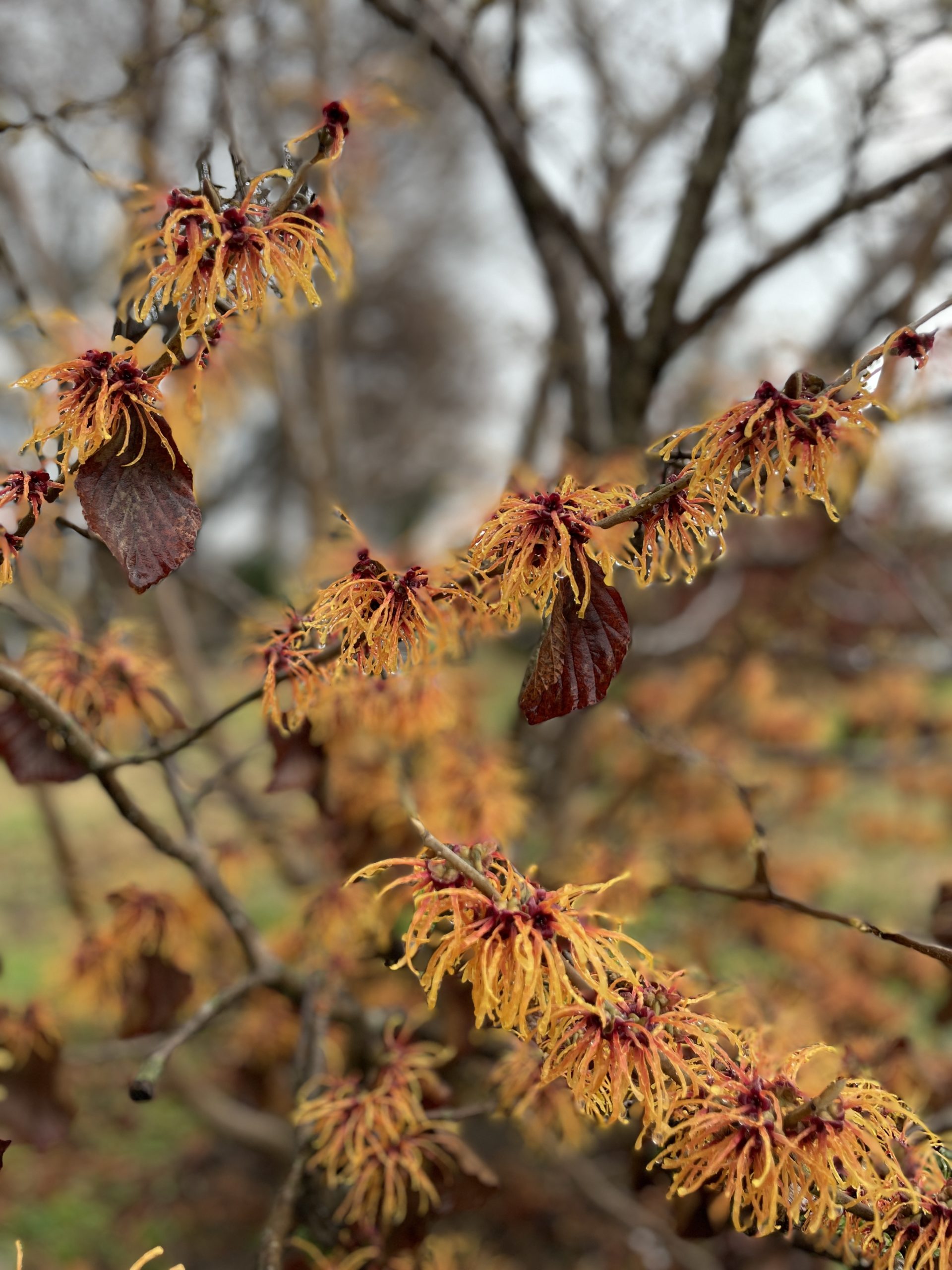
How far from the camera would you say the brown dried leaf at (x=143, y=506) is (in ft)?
2.21

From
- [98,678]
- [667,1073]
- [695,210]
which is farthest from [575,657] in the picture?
[695,210]

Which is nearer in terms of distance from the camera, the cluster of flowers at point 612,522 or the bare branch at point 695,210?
the cluster of flowers at point 612,522

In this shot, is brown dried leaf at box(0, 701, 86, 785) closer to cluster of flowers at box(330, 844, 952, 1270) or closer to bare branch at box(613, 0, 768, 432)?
cluster of flowers at box(330, 844, 952, 1270)

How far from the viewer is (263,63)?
2.56 meters

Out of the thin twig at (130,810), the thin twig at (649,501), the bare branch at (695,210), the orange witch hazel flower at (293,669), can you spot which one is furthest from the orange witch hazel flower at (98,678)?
the bare branch at (695,210)

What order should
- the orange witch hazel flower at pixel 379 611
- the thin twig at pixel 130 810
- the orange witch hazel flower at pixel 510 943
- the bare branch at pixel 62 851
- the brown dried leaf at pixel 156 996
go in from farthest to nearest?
the bare branch at pixel 62 851 → the brown dried leaf at pixel 156 996 → the thin twig at pixel 130 810 → the orange witch hazel flower at pixel 379 611 → the orange witch hazel flower at pixel 510 943

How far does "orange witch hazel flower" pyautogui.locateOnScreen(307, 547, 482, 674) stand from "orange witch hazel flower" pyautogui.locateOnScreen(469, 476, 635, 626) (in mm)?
37

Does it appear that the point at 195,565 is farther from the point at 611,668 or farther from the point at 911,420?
the point at 611,668

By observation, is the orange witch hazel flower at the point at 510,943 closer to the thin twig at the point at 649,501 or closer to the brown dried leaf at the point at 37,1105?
the thin twig at the point at 649,501

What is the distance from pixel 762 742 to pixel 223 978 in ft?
7.38

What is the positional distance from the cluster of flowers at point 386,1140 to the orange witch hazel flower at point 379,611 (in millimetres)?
488

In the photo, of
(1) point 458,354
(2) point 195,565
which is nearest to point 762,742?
(2) point 195,565

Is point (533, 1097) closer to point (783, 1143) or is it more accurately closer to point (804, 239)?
point (783, 1143)

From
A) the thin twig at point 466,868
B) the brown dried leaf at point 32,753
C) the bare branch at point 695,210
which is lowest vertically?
the thin twig at point 466,868
